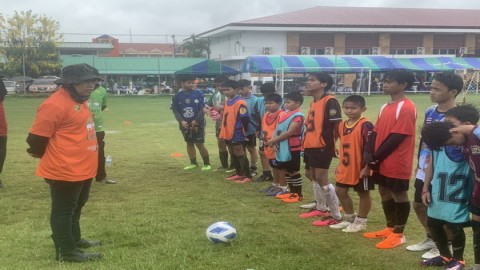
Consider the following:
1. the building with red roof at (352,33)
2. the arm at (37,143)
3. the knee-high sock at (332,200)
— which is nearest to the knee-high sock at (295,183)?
the knee-high sock at (332,200)

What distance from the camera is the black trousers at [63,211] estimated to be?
4484 mm

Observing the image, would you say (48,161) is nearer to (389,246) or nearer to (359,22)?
(389,246)

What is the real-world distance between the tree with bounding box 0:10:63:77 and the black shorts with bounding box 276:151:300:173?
44.1m

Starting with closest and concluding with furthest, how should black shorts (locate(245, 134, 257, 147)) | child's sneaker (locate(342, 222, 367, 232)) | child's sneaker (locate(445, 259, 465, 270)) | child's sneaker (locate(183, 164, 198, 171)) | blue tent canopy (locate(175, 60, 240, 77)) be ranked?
child's sneaker (locate(445, 259, 465, 270)), child's sneaker (locate(342, 222, 367, 232)), black shorts (locate(245, 134, 257, 147)), child's sneaker (locate(183, 164, 198, 171)), blue tent canopy (locate(175, 60, 240, 77))

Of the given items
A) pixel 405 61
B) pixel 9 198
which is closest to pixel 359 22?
pixel 405 61

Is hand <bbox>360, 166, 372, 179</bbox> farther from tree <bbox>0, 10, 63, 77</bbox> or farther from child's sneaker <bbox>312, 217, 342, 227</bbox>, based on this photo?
tree <bbox>0, 10, 63, 77</bbox>

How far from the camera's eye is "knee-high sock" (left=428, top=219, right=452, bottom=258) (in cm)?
416

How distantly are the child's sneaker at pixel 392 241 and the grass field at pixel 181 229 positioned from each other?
0.08 meters

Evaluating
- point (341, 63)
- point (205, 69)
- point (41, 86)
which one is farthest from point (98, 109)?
point (41, 86)

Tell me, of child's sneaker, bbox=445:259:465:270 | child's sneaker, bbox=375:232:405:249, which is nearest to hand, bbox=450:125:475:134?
child's sneaker, bbox=445:259:465:270

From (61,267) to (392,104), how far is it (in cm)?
362

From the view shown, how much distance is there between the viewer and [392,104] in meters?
4.95

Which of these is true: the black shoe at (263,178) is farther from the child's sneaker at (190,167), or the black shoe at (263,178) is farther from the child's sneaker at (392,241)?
the child's sneaker at (392,241)

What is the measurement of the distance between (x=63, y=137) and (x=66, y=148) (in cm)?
11
